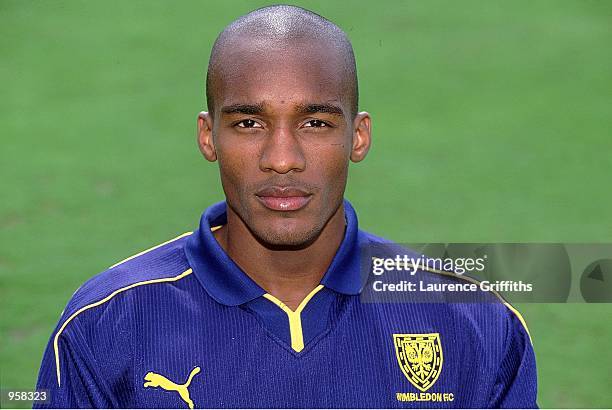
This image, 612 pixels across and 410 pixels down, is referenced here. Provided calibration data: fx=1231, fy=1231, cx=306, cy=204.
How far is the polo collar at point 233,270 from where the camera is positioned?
140 inches

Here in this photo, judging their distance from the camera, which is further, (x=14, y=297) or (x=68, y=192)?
(x=68, y=192)

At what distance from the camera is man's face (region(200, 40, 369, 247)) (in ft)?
10.9

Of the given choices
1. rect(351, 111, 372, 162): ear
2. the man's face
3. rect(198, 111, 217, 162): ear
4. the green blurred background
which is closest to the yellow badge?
the man's face

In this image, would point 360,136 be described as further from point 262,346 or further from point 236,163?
point 262,346

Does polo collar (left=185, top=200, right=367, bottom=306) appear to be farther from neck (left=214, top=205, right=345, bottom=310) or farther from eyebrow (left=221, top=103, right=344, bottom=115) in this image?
eyebrow (left=221, top=103, right=344, bottom=115)

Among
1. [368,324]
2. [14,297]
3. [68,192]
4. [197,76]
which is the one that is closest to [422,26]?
[197,76]

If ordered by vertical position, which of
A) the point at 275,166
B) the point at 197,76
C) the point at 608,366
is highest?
the point at 197,76

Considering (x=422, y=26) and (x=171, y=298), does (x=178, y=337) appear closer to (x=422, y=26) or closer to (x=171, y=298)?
(x=171, y=298)

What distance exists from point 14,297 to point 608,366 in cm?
354

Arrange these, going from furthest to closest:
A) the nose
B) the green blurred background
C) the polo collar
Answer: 1. the green blurred background
2. the polo collar
3. the nose

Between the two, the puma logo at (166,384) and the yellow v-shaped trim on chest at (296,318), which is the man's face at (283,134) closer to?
the yellow v-shaped trim on chest at (296,318)

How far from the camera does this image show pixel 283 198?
3363mm

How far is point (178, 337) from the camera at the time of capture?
349 centimetres

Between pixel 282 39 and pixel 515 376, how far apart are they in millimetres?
1193
